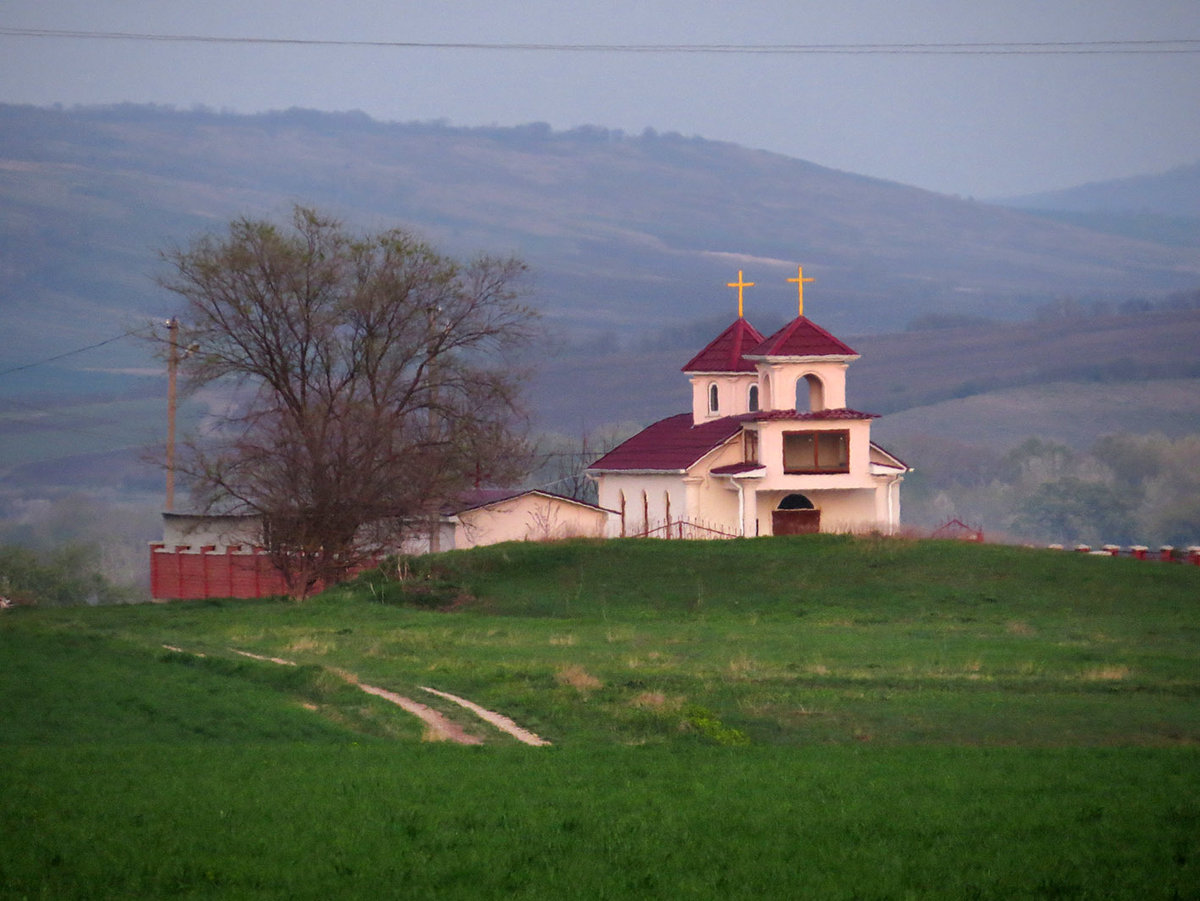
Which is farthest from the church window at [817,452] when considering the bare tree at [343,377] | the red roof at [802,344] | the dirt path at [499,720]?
the dirt path at [499,720]

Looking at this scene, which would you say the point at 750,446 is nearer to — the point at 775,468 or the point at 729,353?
the point at 775,468

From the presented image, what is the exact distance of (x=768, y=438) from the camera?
167 ft

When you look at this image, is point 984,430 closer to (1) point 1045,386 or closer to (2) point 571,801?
(1) point 1045,386

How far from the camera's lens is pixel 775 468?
51.3 metres

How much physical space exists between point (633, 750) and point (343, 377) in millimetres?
37612

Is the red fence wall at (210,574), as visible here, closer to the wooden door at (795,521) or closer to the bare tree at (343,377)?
the bare tree at (343,377)

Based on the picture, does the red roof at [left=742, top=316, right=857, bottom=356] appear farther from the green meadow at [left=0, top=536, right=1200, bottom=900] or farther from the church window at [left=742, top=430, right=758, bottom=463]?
the green meadow at [left=0, top=536, right=1200, bottom=900]

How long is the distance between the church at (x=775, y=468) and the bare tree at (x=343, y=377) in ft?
16.7

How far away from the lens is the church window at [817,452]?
51812mm

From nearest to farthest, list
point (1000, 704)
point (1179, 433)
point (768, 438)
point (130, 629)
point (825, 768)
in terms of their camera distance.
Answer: point (825, 768) → point (1000, 704) → point (130, 629) → point (768, 438) → point (1179, 433)

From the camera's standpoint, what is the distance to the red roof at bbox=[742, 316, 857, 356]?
51.6 meters

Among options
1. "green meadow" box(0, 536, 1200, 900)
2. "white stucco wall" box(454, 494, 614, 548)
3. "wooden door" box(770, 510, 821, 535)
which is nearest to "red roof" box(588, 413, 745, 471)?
"white stucco wall" box(454, 494, 614, 548)

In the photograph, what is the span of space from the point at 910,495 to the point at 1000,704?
5204 inches

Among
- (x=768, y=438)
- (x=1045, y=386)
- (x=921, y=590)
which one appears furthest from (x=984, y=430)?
(x=921, y=590)
